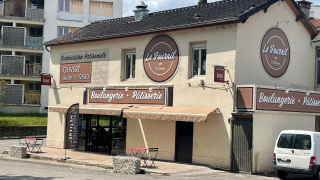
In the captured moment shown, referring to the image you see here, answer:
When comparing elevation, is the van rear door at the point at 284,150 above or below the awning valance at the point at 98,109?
below

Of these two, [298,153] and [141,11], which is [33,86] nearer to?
[141,11]

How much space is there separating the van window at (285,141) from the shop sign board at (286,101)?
140 centimetres

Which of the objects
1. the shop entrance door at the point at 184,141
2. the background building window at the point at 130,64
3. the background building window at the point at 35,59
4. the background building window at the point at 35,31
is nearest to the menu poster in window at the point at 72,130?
the background building window at the point at 130,64

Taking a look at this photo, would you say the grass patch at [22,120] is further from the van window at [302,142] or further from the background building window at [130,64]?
the van window at [302,142]

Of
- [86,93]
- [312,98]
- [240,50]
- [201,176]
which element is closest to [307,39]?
[312,98]

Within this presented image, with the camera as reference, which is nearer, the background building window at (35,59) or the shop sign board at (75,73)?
the shop sign board at (75,73)

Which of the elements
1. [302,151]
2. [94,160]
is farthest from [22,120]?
[302,151]

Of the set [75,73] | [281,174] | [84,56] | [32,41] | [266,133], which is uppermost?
[32,41]

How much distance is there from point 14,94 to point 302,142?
30.0 metres

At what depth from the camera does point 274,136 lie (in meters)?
15.5

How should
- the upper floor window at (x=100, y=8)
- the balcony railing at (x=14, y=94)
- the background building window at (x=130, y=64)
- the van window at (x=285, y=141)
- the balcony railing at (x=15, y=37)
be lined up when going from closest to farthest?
the van window at (x=285, y=141)
the background building window at (x=130, y=64)
the balcony railing at (x=14, y=94)
the balcony railing at (x=15, y=37)
the upper floor window at (x=100, y=8)

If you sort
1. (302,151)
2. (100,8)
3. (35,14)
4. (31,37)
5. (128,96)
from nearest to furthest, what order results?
(302,151) < (128,96) < (31,37) < (35,14) < (100,8)

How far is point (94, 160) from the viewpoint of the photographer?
16.9m

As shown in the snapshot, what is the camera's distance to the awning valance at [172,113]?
15.0 metres
